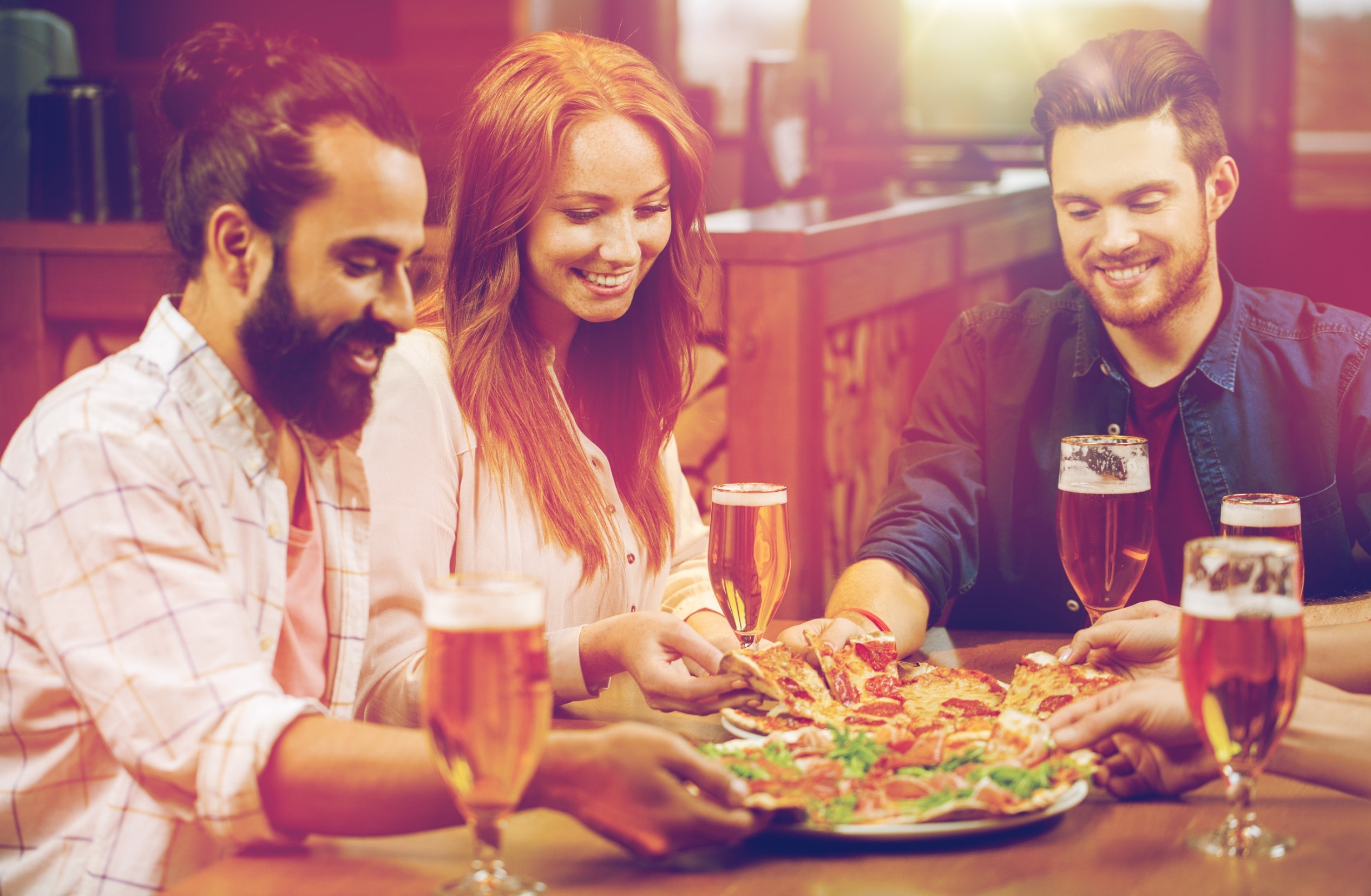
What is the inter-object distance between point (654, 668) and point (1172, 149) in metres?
1.10

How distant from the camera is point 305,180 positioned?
114 centimetres

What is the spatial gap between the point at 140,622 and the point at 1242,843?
81 cm

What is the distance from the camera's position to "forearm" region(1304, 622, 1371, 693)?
1372 mm

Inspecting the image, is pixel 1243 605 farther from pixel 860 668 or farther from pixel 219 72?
pixel 219 72

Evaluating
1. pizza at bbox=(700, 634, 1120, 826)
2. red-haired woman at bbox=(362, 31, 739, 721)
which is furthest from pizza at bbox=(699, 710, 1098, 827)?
red-haired woman at bbox=(362, 31, 739, 721)

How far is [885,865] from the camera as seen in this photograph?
3.20 ft

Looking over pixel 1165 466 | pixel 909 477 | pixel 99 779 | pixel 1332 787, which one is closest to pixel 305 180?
pixel 99 779

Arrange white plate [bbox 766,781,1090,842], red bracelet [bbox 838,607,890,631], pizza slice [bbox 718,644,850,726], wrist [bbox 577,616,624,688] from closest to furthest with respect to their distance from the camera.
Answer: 1. white plate [bbox 766,781,1090,842]
2. pizza slice [bbox 718,644,850,726]
3. wrist [bbox 577,616,624,688]
4. red bracelet [bbox 838,607,890,631]

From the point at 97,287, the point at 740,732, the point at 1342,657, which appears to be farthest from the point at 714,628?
the point at 97,287

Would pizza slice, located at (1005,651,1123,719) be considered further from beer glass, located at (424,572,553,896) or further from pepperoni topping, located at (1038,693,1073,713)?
beer glass, located at (424,572,553,896)

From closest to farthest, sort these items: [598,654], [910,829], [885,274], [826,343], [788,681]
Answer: [910,829], [788,681], [598,654], [826,343], [885,274]

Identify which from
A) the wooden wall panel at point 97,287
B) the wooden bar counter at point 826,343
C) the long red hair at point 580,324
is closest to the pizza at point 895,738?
the long red hair at point 580,324

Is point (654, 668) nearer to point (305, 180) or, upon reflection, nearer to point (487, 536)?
point (487, 536)

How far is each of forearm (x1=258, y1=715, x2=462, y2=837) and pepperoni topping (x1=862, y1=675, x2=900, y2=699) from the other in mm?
476
